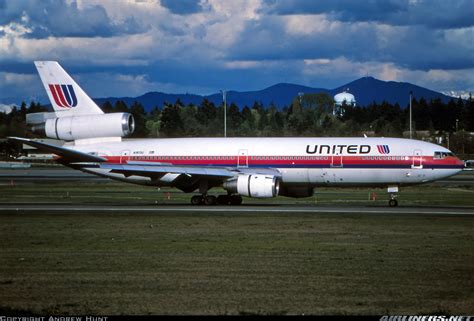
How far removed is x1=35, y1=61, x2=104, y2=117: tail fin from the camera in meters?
47.5

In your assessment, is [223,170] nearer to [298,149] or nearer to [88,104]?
[298,149]

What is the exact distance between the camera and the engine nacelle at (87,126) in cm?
4709

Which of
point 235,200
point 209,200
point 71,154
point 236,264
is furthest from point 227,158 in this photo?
point 236,264

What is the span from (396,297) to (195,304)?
4182 mm

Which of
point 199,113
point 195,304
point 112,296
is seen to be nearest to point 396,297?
point 195,304

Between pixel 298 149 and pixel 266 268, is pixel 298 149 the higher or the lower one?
the higher one

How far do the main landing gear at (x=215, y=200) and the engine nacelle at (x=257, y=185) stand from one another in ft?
7.85

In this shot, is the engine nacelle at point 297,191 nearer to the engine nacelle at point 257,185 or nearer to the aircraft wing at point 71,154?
the engine nacelle at point 257,185

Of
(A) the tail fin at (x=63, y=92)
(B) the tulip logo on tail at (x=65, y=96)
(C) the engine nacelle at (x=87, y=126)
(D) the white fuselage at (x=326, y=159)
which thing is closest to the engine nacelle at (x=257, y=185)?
(D) the white fuselage at (x=326, y=159)

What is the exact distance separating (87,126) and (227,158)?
28.3ft

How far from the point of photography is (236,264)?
21547 millimetres

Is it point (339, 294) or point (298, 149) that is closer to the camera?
point (339, 294)

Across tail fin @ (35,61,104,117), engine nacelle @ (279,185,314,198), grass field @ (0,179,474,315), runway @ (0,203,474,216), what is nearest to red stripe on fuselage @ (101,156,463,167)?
engine nacelle @ (279,185,314,198)

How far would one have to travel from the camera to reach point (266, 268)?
20.8 metres
